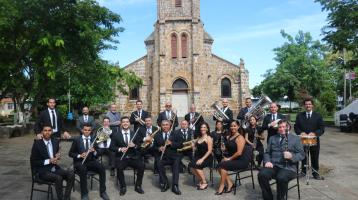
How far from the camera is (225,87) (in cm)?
4566

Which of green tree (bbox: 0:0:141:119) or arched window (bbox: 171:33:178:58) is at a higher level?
arched window (bbox: 171:33:178:58)

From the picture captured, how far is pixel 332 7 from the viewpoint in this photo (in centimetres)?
2412

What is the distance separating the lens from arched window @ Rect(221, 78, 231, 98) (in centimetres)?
4562

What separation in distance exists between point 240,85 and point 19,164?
3432cm

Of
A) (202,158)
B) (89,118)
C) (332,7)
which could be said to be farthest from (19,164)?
(332,7)

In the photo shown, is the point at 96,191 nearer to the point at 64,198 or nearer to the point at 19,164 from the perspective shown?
the point at 64,198

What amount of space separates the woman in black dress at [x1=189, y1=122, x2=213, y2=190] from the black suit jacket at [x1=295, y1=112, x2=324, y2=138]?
94.5 inches

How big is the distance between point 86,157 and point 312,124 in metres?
5.43

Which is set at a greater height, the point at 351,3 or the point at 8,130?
the point at 351,3

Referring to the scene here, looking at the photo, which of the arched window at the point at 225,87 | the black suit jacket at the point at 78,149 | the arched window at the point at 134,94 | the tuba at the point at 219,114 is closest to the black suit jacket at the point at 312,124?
the tuba at the point at 219,114

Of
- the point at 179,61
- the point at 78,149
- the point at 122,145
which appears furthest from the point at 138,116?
the point at 179,61

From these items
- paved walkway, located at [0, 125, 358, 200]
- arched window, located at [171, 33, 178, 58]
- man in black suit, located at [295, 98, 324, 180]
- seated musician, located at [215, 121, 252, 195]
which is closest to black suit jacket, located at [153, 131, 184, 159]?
paved walkway, located at [0, 125, 358, 200]

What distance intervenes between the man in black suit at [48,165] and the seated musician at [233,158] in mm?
3087

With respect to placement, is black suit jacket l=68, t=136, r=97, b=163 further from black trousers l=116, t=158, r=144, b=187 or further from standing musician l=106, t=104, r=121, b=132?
standing musician l=106, t=104, r=121, b=132
